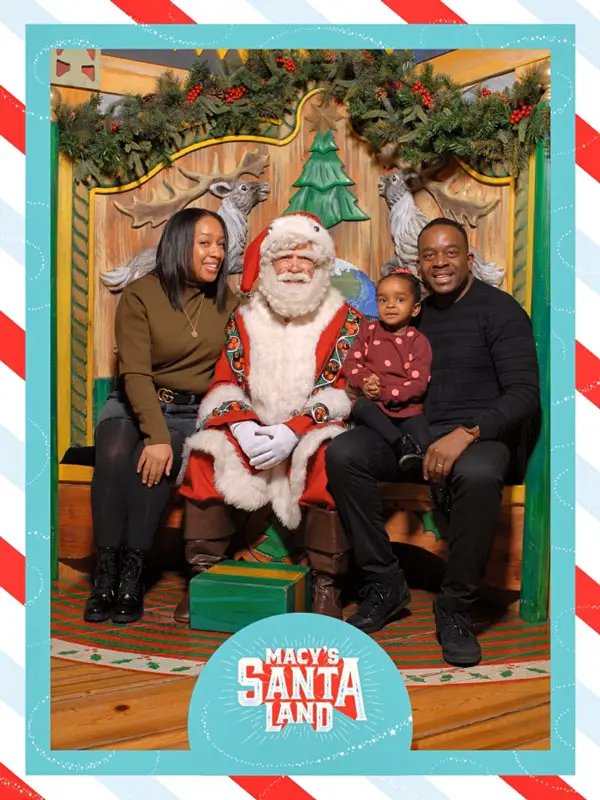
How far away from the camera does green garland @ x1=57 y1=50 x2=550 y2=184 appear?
10.7 ft

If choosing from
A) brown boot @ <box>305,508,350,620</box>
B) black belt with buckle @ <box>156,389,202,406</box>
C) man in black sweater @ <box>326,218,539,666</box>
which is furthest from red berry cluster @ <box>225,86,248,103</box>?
brown boot @ <box>305,508,350,620</box>

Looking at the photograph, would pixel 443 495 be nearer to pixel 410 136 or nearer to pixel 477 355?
pixel 477 355

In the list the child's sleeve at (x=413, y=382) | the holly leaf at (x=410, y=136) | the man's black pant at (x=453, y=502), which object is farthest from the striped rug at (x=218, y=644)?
the holly leaf at (x=410, y=136)

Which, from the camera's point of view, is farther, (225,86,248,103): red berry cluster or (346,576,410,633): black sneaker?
(225,86,248,103): red berry cluster

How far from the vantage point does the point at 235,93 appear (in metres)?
3.52

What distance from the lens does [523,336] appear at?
9.77 feet

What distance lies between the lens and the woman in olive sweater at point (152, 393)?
3.11 m

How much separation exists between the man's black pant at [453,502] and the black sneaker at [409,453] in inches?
3.0

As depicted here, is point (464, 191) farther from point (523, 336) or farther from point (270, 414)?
point (270, 414)

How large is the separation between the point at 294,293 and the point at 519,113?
102 cm

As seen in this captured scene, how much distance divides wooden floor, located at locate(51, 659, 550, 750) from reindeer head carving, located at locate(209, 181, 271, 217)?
1973 millimetres

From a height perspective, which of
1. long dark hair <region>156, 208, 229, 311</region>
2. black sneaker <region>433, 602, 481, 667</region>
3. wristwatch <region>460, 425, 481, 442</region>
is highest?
long dark hair <region>156, 208, 229, 311</region>

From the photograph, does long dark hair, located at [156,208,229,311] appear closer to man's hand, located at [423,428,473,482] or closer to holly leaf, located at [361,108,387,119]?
holly leaf, located at [361,108,387,119]

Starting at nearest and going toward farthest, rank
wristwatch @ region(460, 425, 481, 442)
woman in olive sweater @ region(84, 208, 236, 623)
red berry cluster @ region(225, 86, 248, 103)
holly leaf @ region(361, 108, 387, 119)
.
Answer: wristwatch @ region(460, 425, 481, 442), woman in olive sweater @ region(84, 208, 236, 623), holly leaf @ region(361, 108, 387, 119), red berry cluster @ region(225, 86, 248, 103)
